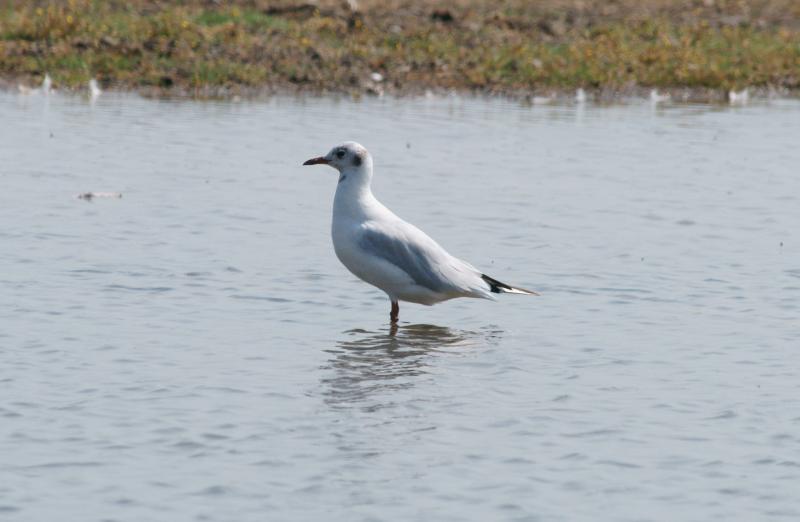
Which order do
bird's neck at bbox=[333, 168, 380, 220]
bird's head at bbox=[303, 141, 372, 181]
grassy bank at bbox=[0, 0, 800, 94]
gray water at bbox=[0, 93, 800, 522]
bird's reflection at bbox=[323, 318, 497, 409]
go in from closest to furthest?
gray water at bbox=[0, 93, 800, 522] → bird's reflection at bbox=[323, 318, 497, 409] → bird's neck at bbox=[333, 168, 380, 220] → bird's head at bbox=[303, 141, 372, 181] → grassy bank at bbox=[0, 0, 800, 94]

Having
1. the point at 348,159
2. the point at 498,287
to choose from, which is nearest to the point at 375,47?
the point at 348,159

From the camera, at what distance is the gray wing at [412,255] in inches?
410

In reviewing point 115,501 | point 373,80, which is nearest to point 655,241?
point 115,501

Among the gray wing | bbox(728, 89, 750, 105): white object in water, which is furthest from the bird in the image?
bbox(728, 89, 750, 105): white object in water

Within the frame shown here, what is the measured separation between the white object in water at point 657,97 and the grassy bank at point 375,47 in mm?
628

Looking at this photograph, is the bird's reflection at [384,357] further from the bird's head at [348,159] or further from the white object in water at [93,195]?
the white object in water at [93,195]

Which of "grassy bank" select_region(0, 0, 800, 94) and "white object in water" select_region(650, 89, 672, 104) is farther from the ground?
"grassy bank" select_region(0, 0, 800, 94)

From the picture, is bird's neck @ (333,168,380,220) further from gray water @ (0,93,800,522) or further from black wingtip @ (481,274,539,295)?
black wingtip @ (481,274,539,295)

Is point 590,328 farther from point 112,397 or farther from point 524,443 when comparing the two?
point 112,397

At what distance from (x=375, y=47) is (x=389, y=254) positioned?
15.0 metres

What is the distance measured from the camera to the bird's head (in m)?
10.8

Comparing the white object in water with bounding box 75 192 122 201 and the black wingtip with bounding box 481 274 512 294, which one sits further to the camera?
the white object in water with bounding box 75 192 122 201

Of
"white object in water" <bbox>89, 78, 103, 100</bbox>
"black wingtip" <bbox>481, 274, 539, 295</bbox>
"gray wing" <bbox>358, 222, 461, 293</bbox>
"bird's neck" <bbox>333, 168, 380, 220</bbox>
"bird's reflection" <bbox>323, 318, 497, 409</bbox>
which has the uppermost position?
"white object in water" <bbox>89, 78, 103, 100</bbox>

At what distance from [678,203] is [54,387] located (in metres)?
8.72
